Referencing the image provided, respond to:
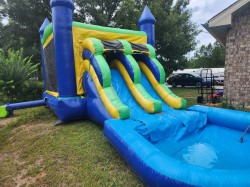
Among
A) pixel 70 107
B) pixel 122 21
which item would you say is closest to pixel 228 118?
pixel 70 107

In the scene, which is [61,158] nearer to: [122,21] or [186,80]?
[122,21]

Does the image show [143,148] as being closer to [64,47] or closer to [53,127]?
[53,127]

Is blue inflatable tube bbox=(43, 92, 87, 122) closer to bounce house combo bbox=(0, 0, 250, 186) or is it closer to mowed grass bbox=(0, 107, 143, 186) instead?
bounce house combo bbox=(0, 0, 250, 186)

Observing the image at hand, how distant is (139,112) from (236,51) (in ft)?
13.1

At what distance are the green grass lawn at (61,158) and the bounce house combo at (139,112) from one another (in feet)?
0.91

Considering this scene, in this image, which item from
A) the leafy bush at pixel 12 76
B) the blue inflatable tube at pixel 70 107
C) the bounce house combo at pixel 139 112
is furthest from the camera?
the leafy bush at pixel 12 76

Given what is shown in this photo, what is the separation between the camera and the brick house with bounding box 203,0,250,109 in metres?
5.79

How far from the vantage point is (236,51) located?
6086mm

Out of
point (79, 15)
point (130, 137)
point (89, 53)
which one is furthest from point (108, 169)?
point (79, 15)

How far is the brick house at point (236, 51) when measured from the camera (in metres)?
5.79

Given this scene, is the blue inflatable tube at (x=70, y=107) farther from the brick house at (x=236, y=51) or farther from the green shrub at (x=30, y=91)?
the green shrub at (x=30, y=91)

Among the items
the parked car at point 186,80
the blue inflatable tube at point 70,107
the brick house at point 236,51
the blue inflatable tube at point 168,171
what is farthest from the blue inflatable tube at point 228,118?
the parked car at point 186,80

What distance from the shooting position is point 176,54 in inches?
530

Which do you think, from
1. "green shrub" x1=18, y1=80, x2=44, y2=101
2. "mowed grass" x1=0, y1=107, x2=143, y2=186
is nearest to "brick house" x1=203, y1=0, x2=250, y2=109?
"mowed grass" x1=0, y1=107, x2=143, y2=186
